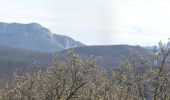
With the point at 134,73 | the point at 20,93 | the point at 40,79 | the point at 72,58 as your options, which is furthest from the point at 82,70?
the point at 20,93

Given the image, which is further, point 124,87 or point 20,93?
point 20,93

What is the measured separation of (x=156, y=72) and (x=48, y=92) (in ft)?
42.1

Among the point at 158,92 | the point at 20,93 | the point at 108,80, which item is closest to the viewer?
the point at 158,92

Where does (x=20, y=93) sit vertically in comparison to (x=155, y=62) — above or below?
below

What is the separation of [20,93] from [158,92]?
21934 mm

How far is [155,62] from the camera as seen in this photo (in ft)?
137

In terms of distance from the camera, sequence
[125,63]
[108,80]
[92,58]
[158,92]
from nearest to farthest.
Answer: [158,92] < [92,58] < [125,63] < [108,80]

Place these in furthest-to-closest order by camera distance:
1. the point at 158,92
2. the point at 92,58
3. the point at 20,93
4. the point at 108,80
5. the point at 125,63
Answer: the point at 20,93 < the point at 108,80 < the point at 125,63 < the point at 92,58 < the point at 158,92

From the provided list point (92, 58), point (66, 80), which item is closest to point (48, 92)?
point (66, 80)

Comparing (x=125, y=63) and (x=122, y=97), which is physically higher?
(x=125, y=63)

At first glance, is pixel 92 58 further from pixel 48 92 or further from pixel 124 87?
pixel 124 87

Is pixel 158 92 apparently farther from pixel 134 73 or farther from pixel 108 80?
pixel 108 80

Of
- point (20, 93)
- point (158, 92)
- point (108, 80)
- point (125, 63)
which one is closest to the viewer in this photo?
point (158, 92)

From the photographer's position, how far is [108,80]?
50219 mm
